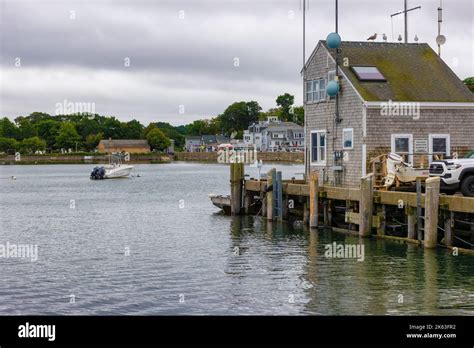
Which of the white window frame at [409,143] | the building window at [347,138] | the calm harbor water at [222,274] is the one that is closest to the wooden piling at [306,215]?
the calm harbor water at [222,274]

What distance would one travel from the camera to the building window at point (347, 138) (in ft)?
130

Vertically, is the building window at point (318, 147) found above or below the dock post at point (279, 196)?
above

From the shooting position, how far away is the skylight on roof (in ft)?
131

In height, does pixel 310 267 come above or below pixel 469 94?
below

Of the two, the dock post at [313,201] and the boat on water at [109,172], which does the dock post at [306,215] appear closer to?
the dock post at [313,201]

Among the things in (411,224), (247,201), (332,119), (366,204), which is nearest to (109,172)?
(247,201)

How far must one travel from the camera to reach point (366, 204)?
33.8 metres

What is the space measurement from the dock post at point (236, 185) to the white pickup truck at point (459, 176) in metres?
16.4

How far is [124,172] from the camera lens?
121m

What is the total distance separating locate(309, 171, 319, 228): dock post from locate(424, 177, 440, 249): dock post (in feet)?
27.4
